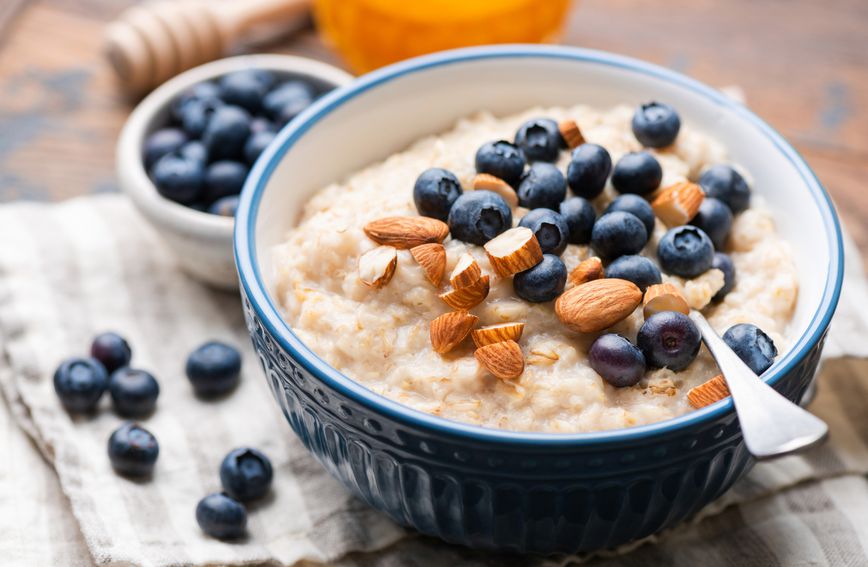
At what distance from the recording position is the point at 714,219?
6.93ft

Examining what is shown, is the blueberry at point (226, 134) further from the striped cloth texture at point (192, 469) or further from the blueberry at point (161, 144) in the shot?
the striped cloth texture at point (192, 469)

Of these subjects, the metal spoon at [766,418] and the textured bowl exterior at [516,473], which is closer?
the metal spoon at [766,418]

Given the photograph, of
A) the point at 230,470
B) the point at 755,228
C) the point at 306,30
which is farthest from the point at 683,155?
the point at 306,30

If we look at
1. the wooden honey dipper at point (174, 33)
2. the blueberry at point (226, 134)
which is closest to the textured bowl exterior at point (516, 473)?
the blueberry at point (226, 134)

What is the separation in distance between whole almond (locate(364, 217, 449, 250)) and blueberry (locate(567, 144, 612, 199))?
294mm

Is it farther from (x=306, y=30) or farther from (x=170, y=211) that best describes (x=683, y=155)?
(x=306, y=30)

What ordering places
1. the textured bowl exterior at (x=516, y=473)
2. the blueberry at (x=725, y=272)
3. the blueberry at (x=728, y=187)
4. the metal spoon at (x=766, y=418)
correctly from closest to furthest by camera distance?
the metal spoon at (x=766, y=418)
the textured bowl exterior at (x=516, y=473)
the blueberry at (x=725, y=272)
the blueberry at (x=728, y=187)

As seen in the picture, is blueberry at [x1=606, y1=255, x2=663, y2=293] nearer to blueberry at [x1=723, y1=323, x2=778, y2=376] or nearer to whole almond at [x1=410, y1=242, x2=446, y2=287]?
blueberry at [x1=723, y1=323, x2=778, y2=376]

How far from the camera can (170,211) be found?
8.71 feet

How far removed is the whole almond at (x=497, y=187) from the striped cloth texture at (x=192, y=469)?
726mm

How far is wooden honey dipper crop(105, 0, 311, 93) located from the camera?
11.0ft

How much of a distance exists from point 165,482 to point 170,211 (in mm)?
724

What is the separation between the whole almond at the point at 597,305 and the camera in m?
1.86

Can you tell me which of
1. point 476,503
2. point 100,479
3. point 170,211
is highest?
point 476,503
